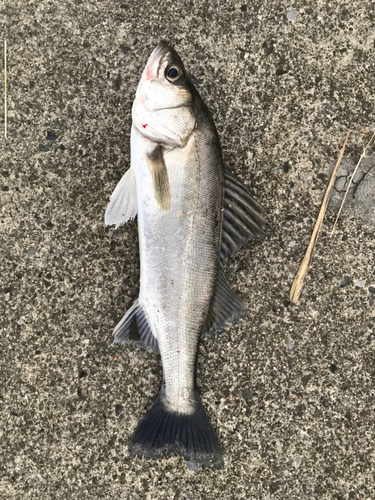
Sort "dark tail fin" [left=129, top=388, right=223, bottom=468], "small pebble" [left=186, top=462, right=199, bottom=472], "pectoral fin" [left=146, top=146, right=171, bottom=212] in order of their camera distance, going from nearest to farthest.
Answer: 1. "pectoral fin" [left=146, top=146, right=171, bottom=212]
2. "dark tail fin" [left=129, top=388, right=223, bottom=468]
3. "small pebble" [left=186, top=462, right=199, bottom=472]

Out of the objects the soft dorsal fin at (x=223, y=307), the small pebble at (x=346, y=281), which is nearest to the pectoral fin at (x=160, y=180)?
the soft dorsal fin at (x=223, y=307)

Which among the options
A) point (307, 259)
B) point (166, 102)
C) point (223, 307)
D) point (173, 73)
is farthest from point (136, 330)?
point (173, 73)

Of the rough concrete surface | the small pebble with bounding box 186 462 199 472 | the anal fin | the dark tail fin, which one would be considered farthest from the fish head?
the small pebble with bounding box 186 462 199 472

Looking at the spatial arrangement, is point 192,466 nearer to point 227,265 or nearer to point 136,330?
point 136,330

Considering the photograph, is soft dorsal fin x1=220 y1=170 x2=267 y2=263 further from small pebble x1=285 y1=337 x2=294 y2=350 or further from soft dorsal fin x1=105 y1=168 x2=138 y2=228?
small pebble x1=285 y1=337 x2=294 y2=350

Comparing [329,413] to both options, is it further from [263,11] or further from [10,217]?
[263,11]

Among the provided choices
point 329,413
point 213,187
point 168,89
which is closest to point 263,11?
point 168,89
